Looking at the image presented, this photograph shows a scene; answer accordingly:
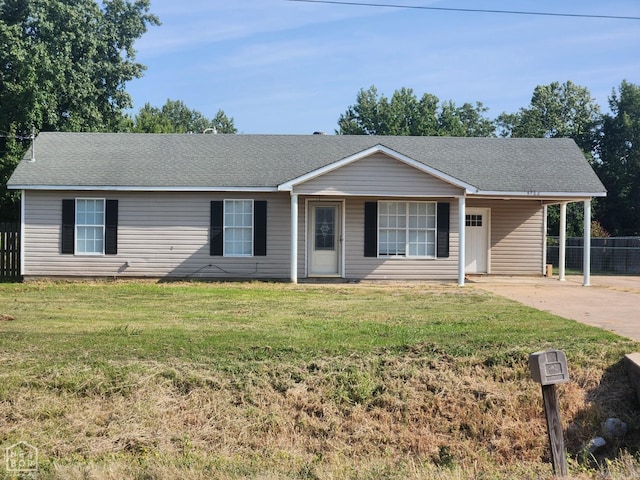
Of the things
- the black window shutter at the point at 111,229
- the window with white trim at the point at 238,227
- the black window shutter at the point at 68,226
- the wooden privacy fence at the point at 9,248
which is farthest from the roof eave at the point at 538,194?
the wooden privacy fence at the point at 9,248

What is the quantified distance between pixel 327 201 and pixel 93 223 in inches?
244

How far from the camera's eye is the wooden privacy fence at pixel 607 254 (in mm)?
26484

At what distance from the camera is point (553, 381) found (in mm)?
6008

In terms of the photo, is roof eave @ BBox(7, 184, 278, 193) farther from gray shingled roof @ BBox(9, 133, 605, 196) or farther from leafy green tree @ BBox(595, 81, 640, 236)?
leafy green tree @ BBox(595, 81, 640, 236)

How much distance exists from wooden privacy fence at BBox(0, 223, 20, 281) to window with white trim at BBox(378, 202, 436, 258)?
31.4ft

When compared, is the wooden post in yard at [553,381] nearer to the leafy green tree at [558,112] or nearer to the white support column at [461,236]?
the white support column at [461,236]

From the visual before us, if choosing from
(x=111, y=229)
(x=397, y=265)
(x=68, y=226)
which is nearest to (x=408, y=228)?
(x=397, y=265)

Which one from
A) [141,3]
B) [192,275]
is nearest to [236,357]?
[192,275]

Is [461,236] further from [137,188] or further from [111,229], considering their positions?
[111,229]

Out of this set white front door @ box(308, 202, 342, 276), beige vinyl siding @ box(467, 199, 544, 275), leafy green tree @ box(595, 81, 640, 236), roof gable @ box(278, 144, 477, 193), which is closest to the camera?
roof gable @ box(278, 144, 477, 193)

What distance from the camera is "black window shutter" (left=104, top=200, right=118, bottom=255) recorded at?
1764cm

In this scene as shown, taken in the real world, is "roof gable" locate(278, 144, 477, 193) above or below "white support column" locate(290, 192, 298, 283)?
above

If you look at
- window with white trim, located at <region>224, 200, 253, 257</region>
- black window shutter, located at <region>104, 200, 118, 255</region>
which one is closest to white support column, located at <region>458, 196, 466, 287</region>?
window with white trim, located at <region>224, 200, 253, 257</region>

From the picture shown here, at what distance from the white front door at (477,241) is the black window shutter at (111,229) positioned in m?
10.2
